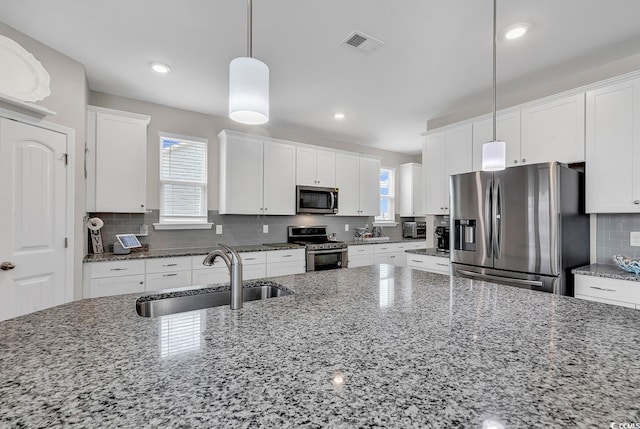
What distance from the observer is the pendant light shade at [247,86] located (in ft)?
4.12

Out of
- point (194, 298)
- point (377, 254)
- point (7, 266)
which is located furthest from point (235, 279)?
point (377, 254)

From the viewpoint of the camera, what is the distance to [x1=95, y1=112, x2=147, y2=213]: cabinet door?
3062 millimetres

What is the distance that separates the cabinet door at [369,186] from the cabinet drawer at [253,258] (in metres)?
2.04

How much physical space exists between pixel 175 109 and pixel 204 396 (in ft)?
12.9

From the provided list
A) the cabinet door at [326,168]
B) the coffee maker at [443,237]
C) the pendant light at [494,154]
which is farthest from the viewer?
the cabinet door at [326,168]

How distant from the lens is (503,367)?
79cm

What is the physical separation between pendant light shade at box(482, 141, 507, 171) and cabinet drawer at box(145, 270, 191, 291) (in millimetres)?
3006

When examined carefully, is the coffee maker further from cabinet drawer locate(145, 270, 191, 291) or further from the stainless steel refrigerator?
cabinet drawer locate(145, 270, 191, 291)

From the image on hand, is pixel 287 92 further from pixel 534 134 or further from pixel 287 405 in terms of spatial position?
pixel 287 405

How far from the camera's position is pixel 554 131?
287cm

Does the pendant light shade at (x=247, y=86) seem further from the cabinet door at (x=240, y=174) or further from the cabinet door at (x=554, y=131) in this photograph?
the cabinet door at (x=554, y=131)

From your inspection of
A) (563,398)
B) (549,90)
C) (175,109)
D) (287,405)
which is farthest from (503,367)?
(175,109)

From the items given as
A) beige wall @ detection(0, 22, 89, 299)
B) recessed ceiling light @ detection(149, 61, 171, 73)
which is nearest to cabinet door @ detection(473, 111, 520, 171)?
recessed ceiling light @ detection(149, 61, 171, 73)

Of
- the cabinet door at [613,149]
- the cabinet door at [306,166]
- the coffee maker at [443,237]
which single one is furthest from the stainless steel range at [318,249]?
the cabinet door at [613,149]
